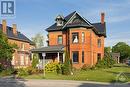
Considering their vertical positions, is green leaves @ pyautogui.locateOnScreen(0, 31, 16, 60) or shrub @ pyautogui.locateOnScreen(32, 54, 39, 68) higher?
green leaves @ pyautogui.locateOnScreen(0, 31, 16, 60)

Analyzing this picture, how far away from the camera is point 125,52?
445 feet

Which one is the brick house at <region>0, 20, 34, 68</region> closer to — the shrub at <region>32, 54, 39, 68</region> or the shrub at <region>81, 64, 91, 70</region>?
the shrub at <region>32, 54, 39, 68</region>

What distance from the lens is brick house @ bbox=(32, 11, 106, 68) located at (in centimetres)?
4494

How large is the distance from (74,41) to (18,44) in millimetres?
21678

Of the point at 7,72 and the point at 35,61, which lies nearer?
the point at 7,72

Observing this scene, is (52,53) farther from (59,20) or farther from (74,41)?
(59,20)

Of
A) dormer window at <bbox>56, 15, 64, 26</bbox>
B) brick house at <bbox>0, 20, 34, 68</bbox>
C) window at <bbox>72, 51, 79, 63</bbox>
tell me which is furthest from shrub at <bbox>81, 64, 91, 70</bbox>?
brick house at <bbox>0, 20, 34, 68</bbox>

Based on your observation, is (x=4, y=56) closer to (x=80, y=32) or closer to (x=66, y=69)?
(x=66, y=69)

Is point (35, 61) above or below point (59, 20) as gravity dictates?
below

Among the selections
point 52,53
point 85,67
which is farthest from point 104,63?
point 52,53

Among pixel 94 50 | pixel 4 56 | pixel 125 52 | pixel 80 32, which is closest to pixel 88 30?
pixel 80 32

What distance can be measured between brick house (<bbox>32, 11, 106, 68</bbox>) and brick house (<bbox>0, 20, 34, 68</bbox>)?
11828mm

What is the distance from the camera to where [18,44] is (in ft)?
208

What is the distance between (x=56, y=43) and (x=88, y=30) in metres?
6.75
